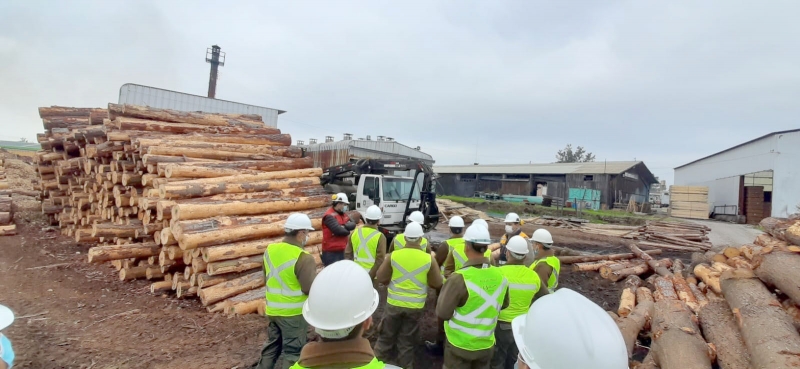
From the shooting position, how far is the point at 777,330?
355 cm

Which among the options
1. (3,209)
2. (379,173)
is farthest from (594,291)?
(3,209)

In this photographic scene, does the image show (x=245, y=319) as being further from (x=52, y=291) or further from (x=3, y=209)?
(x=3, y=209)

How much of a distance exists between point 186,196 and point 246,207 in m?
0.95

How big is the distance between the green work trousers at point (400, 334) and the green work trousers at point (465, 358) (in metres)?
0.75

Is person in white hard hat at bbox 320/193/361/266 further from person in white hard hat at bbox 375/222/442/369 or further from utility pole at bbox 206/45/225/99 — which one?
utility pole at bbox 206/45/225/99

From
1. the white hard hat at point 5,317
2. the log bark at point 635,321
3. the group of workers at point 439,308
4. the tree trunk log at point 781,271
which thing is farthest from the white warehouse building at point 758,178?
the white hard hat at point 5,317

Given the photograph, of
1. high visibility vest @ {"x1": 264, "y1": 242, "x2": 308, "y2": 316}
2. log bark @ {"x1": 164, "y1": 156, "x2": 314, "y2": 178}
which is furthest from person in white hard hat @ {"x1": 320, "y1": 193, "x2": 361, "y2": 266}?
log bark @ {"x1": 164, "y1": 156, "x2": 314, "y2": 178}

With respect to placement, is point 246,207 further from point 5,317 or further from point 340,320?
point 340,320

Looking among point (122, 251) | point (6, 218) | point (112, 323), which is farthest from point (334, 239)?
point (6, 218)

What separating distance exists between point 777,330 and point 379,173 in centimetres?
869

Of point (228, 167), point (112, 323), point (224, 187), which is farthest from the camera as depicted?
point (228, 167)

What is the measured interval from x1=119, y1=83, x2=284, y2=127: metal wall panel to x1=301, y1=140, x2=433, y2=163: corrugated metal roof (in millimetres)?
4908

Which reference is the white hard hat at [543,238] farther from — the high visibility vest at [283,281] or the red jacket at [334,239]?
the red jacket at [334,239]

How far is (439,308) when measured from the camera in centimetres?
325
